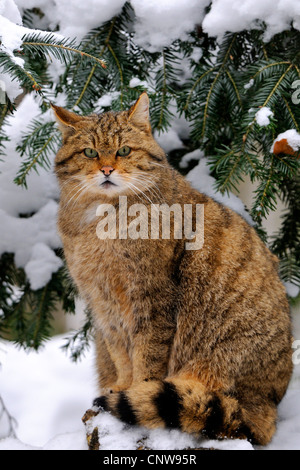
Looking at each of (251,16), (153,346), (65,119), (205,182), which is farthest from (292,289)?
(65,119)

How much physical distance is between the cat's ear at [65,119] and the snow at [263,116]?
86cm

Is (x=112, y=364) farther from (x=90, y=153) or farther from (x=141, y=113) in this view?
(x=141, y=113)

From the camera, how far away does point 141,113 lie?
96.4 inches

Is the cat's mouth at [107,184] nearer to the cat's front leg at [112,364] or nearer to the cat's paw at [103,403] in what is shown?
the cat's front leg at [112,364]

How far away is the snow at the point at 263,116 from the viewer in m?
2.29

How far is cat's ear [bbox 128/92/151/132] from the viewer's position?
239cm

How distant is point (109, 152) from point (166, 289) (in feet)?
2.27

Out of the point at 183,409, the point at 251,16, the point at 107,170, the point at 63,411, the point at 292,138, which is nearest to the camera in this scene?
the point at 183,409

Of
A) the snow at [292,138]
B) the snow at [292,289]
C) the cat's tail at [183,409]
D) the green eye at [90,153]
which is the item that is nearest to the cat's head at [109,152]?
the green eye at [90,153]

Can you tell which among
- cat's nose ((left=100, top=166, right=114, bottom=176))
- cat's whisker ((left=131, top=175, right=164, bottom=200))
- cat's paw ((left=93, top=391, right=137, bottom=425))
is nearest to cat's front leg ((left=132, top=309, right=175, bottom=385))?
cat's paw ((left=93, top=391, right=137, bottom=425))

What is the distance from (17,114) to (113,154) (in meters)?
1.27

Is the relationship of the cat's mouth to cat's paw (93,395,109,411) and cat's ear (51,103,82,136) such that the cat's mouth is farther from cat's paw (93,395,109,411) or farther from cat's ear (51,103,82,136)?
cat's paw (93,395,109,411)

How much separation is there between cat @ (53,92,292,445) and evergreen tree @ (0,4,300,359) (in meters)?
0.26

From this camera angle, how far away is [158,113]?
2756 mm
